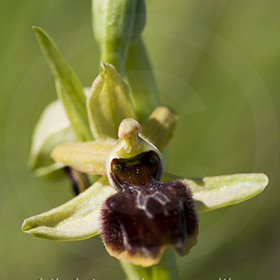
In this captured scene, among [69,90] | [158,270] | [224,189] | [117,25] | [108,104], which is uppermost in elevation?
[117,25]

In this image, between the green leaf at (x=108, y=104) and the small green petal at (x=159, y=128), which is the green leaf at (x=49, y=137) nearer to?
the green leaf at (x=108, y=104)

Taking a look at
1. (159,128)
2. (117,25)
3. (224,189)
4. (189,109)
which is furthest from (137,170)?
(189,109)

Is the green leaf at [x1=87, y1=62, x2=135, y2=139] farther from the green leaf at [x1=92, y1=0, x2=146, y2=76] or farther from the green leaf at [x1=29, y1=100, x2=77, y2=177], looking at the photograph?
the green leaf at [x1=29, y1=100, x2=77, y2=177]

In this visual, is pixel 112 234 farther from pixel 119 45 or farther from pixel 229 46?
pixel 229 46

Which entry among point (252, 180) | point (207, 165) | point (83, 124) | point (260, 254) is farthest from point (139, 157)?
point (260, 254)

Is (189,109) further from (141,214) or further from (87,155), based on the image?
(141,214)

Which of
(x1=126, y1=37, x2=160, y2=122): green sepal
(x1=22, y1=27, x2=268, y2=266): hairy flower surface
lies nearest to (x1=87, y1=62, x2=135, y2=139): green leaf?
(x1=22, y1=27, x2=268, y2=266): hairy flower surface
